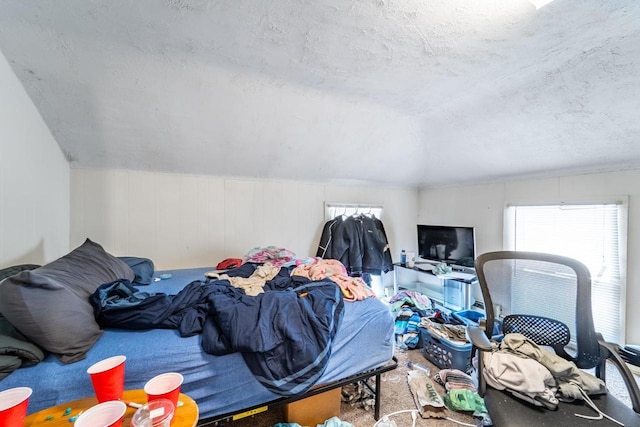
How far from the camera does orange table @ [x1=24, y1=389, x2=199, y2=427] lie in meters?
0.82

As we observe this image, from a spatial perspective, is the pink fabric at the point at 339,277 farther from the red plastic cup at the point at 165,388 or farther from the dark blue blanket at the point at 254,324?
the red plastic cup at the point at 165,388

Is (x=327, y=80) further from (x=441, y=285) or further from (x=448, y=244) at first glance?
(x=441, y=285)

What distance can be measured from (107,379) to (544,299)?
3677 mm

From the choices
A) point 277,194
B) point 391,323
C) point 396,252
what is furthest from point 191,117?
point 396,252

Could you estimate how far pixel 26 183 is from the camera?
1.66 metres

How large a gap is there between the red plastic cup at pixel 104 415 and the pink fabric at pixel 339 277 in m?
1.22

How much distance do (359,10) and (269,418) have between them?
244 centimetres

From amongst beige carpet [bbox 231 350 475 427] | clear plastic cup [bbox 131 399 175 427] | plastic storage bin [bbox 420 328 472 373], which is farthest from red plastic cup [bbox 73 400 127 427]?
plastic storage bin [bbox 420 328 472 373]

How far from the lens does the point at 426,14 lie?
130cm

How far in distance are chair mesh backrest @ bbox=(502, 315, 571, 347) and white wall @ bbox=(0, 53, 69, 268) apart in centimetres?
298

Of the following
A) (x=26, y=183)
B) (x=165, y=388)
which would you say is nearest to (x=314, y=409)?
(x=165, y=388)

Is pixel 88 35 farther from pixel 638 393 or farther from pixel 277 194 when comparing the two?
pixel 638 393

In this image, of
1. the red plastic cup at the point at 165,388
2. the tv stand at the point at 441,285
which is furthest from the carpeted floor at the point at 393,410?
the tv stand at the point at 441,285

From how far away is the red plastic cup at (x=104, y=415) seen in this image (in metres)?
0.72
